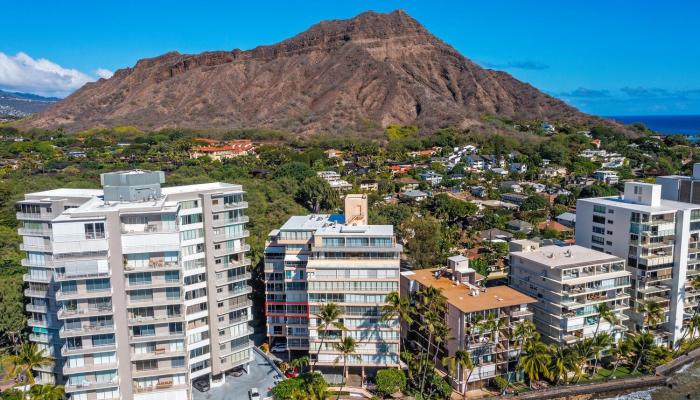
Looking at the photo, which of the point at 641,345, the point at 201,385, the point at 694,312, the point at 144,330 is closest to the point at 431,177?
the point at 694,312

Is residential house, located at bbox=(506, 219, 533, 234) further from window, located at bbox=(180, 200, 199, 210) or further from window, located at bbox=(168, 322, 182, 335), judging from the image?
window, located at bbox=(168, 322, 182, 335)

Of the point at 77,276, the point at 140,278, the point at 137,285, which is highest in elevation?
the point at 77,276

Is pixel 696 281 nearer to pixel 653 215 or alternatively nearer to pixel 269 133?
pixel 653 215

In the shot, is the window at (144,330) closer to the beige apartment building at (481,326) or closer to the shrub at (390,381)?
the shrub at (390,381)

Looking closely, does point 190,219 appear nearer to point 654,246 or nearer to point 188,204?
point 188,204

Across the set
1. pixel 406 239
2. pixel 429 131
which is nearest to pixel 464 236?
pixel 406 239

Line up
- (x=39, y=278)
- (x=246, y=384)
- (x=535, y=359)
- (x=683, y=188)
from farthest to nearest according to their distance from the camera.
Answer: (x=683, y=188) < (x=246, y=384) < (x=535, y=359) < (x=39, y=278)
